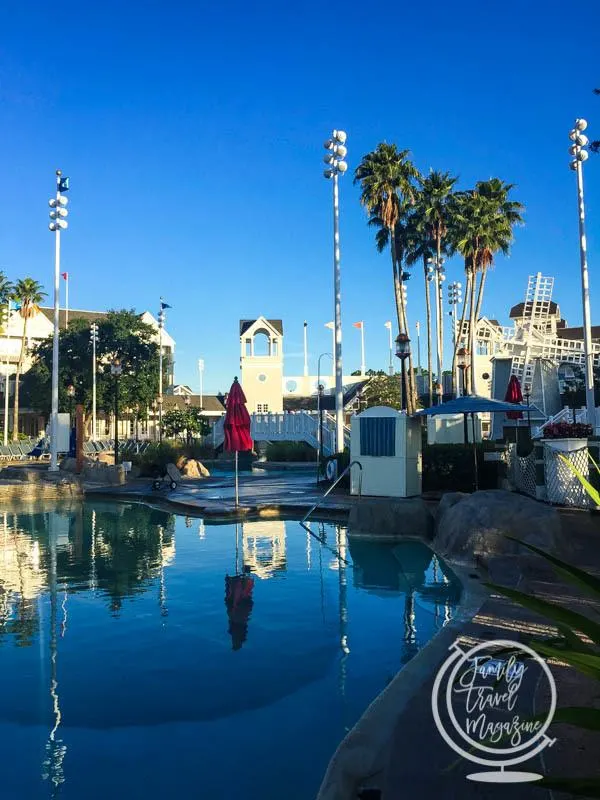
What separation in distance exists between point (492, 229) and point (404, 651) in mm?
34738

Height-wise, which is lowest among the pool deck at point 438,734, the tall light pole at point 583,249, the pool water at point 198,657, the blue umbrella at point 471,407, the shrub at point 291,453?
the pool water at point 198,657

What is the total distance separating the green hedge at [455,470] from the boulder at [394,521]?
461cm

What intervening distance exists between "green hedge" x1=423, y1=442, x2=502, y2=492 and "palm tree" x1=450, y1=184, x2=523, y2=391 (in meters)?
19.3

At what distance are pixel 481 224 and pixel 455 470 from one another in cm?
2357

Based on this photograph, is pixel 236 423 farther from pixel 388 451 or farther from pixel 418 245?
pixel 418 245

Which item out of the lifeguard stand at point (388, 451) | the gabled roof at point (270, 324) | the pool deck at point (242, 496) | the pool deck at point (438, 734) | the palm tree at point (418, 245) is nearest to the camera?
the pool deck at point (438, 734)

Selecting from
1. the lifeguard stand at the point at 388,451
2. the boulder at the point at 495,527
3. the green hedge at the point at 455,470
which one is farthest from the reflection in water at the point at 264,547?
the green hedge at the point at 455,470

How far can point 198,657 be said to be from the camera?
642 centimetres

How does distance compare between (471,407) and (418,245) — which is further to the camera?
(418,245)

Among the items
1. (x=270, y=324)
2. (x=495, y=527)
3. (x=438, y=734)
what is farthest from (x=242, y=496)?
(x=270, y=324)

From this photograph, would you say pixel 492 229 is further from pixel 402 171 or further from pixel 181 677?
pixel 181 677

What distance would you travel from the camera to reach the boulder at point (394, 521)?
1269 centimetres

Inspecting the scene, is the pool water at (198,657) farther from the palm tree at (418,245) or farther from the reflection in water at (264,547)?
the palm tree at (418,245)

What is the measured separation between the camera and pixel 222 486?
75.0ft
